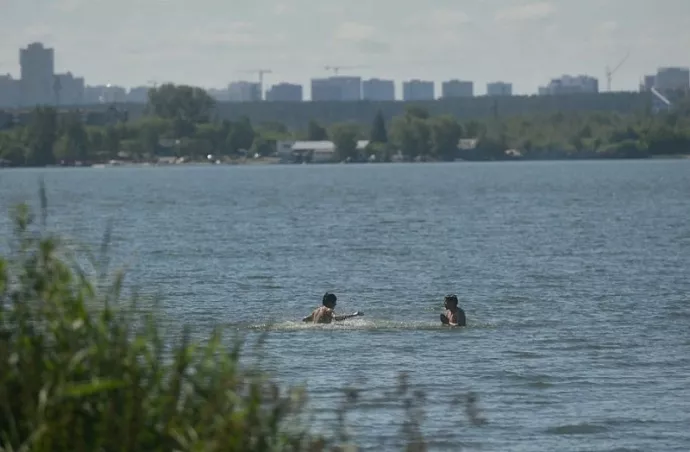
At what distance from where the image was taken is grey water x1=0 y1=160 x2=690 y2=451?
20.5 meters

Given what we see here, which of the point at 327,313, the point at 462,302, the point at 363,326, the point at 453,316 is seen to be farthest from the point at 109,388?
the point at 462,302

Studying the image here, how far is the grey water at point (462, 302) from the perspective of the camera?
20.5 metres

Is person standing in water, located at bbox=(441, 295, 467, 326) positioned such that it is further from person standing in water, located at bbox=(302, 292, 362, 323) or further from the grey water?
person standing in water, located at bbox=(302, 292, 362, 323)

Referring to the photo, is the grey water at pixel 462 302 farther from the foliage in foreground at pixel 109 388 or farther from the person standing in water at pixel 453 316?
the foliage in foreground at pixel 109 388

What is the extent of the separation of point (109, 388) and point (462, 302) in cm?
2724

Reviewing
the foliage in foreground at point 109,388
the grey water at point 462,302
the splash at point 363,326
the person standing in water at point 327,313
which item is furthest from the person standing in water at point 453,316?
the foliage in foreground at point 109,388

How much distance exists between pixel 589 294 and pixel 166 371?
94.8ft

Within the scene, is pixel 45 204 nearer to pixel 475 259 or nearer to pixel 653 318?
pixel 653 318

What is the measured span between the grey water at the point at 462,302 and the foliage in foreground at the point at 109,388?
1104 millimetres

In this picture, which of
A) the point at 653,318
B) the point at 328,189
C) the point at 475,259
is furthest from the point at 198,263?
the point at 328,189

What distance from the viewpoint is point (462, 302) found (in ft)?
122

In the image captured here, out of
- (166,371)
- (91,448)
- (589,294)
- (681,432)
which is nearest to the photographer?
(91,448)

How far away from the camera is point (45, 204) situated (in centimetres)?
1150

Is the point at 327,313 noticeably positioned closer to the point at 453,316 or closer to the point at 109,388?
the point at 453,316
